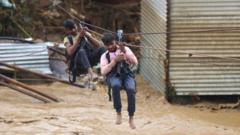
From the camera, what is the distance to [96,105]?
1441 cm

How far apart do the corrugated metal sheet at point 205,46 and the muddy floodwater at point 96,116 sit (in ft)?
2.16

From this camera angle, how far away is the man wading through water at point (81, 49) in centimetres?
1218

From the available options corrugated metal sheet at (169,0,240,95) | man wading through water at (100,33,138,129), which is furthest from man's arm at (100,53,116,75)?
corrugated metal sheet at (169,0,240,95)

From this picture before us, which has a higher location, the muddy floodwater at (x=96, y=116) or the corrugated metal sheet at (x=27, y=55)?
the corrugated metal sheet at (x=27, y=55)

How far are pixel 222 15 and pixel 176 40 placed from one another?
47.4 inches

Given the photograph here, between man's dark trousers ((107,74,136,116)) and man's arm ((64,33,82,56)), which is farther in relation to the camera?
man's arm ((64,33,82,56))

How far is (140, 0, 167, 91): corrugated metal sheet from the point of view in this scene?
1604 cm

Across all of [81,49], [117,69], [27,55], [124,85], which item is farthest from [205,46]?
[117,69]

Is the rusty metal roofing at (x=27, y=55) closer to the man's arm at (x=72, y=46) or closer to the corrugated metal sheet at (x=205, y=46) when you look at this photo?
the corrugated metal sheet at (x=205, y=46)

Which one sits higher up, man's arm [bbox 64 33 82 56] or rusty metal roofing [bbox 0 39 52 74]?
man's arm [bbox 64 33 82 56]

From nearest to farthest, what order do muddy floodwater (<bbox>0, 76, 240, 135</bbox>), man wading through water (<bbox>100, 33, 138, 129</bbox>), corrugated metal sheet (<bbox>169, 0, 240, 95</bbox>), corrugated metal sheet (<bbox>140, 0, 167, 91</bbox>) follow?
1. man wading through water (<bbox>100, 33, 138, 129</bbox>)
2. muddy floodwater (<bbox>0, 76, 240, 135</bbox>)
3. corrugated metal sheet (<bbox>169, 0, 240, 95</bbox>)
4. corrugated metal sheet (<bbox>140, 0, 167, 91</bbox>)

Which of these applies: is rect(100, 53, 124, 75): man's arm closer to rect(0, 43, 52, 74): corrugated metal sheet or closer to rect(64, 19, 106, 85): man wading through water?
rect(64, 19, 106, 85): man wading through water

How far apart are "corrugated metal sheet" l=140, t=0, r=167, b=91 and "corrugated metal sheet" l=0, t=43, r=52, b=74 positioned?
2554 mm

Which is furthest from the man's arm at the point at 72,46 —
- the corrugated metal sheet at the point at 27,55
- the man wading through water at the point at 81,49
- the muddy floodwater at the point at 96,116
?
the corrugated metal sheet at the point at 27,55
